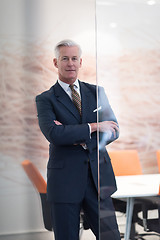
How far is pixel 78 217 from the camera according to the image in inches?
77.9

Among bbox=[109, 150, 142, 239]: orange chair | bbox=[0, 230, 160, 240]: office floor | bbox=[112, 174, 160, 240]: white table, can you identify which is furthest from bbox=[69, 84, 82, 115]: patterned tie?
bbox=[0, 230, 160, 240]: office floor

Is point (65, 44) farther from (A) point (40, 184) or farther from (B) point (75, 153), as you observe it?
(A) point (40, 184)

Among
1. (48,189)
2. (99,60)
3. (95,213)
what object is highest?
(99,60)

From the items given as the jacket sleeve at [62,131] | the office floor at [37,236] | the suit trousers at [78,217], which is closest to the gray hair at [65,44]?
the jacket sleeve at [62,131]

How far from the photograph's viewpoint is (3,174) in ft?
7.28

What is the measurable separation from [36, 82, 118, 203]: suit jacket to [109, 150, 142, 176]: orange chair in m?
0.03

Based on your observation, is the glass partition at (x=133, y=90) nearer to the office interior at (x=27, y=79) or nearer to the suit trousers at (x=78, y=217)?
the suit trousers at (x=78, y=217)

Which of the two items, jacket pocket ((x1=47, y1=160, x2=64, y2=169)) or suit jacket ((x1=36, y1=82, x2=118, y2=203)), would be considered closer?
suit jacket ((x1=36, y1=82, x2=118, y2=203))

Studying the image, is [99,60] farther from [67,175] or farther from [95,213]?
[95,213]

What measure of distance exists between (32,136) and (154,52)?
970mm

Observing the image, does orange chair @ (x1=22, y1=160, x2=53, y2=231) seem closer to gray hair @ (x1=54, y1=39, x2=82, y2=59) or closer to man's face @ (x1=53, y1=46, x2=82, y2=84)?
man's face @ (x1=53, y1=46, x2=82, y2=84)

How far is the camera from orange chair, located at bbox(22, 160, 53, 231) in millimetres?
2135

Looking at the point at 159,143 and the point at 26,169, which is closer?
the point at 159,143

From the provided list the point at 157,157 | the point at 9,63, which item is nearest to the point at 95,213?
the point at 157,157
